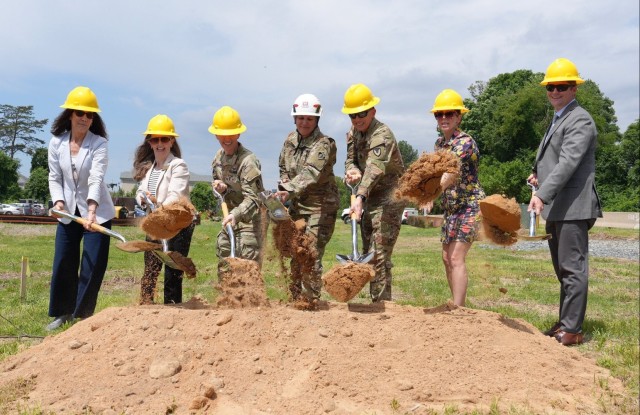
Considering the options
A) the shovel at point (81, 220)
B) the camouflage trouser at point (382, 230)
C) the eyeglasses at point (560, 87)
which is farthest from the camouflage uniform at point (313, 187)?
the eyeglasses at point (560, 87)

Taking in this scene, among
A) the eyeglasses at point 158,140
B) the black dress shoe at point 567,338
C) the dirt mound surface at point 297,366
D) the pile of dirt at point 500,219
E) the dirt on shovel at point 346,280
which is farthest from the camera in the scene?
the eyeglasses at point 158,140

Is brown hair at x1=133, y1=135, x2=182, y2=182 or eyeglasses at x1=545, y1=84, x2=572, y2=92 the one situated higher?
eyeglasses at x1=545, y1=84, x2=572, y2=92

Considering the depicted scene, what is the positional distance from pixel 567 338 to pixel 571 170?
1370 mm

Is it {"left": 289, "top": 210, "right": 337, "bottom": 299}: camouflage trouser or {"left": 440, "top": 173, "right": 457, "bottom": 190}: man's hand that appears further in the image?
{"left": 289, "top": 210, "right": 337, "bottom": 299}: camouflage trouser

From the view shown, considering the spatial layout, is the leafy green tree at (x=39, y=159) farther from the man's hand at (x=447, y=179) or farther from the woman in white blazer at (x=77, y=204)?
the man's hand at (x=447, y=179)

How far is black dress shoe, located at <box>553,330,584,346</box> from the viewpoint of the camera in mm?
5207

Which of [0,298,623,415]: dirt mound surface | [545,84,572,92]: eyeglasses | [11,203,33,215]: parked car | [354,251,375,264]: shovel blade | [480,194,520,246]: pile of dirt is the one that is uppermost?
[545,84,572,92]: eyeglasses

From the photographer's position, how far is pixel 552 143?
5352 mm

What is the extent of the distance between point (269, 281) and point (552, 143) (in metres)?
5.13

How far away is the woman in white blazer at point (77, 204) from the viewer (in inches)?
228

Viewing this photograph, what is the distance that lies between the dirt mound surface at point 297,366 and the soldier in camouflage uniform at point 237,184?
1258 mm

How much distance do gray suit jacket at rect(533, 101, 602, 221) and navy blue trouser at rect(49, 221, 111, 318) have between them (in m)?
3.86

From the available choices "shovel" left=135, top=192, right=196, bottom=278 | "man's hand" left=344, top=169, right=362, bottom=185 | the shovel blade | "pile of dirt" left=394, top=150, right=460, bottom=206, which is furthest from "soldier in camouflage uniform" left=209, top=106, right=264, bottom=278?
"pile of dirt" left=394, top=150, right=460, bottom=206

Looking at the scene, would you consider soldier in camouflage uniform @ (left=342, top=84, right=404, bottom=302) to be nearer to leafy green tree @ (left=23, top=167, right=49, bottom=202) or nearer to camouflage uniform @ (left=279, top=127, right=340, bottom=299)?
camouflage uniform @ (left=279, top=127, right=340, bottom=299)
